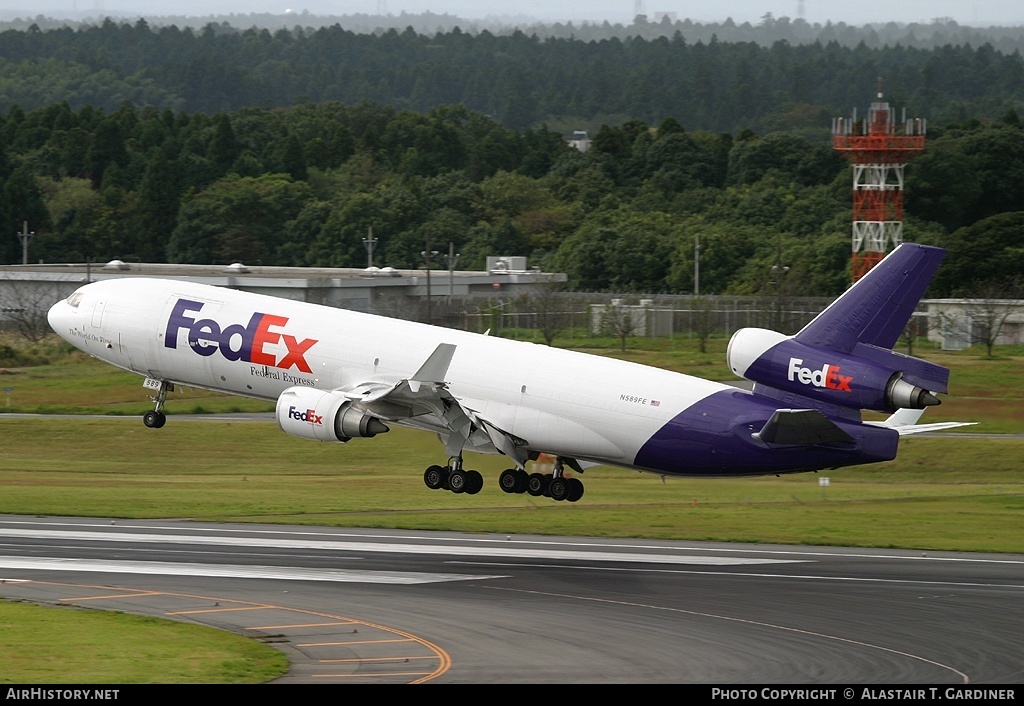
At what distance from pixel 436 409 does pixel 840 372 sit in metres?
15.0

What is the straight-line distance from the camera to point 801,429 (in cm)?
4909

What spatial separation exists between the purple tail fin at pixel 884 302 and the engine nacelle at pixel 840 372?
0.43 metres

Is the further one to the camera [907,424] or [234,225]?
[234,225]

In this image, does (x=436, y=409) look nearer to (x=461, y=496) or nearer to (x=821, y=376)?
(x=821, y=376)

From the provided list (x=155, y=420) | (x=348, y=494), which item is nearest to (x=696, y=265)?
(x=348, y=494)

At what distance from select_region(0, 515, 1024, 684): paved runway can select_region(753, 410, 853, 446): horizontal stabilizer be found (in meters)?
4.63

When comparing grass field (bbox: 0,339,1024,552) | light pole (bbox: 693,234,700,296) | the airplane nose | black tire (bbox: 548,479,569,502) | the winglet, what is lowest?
grass field (bbox: 0,339,1024,552)

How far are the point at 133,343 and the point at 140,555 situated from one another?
33.4ft

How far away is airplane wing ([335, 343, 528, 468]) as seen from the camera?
5362cm

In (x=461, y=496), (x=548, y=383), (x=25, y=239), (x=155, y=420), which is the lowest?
(x=461, y=496)

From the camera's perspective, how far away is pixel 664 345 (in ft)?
380

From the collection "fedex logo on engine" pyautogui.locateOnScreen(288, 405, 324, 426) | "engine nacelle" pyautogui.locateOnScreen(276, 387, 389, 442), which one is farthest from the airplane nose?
"fedex logo on engine" pyautogui.locateOnScreen(288, 405, 324, 426)

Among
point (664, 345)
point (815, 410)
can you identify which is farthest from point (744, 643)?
point (664, 345)

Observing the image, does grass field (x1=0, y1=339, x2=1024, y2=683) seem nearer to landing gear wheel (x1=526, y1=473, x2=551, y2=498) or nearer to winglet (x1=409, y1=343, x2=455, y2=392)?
landing gear wheel (x1=526, y1=473, x2=551, y2=498)
